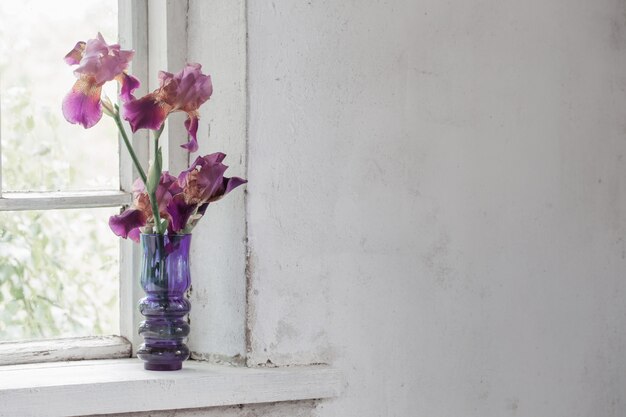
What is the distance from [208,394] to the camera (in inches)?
66.7

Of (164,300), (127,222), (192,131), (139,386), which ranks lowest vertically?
(139,386)

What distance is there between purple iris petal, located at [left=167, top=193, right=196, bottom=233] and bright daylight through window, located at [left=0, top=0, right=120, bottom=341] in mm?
263

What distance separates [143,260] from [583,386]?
1.07 metres

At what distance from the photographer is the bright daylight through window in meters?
1.85

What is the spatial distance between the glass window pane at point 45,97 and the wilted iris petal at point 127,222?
25cm

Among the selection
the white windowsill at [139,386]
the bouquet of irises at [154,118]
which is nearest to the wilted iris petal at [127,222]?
the bouquet of irises at [154,118]

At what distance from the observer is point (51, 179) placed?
1.90 metres

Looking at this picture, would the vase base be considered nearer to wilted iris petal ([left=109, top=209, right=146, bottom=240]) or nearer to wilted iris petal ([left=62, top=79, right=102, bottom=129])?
wilted iris petal ([left=109, top=209, right=146, bottom=240])

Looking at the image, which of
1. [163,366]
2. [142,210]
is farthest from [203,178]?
[163,366]

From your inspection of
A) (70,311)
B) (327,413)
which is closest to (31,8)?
(70,311)

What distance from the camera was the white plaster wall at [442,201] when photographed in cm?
182

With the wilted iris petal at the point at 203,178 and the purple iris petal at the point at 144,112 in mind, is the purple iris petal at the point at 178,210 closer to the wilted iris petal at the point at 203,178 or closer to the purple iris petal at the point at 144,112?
the wilted iris petal at the point at 203,178

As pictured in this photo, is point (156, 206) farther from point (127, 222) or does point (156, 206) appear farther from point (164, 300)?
point (164, 300)

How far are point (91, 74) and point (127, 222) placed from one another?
0.28 m
